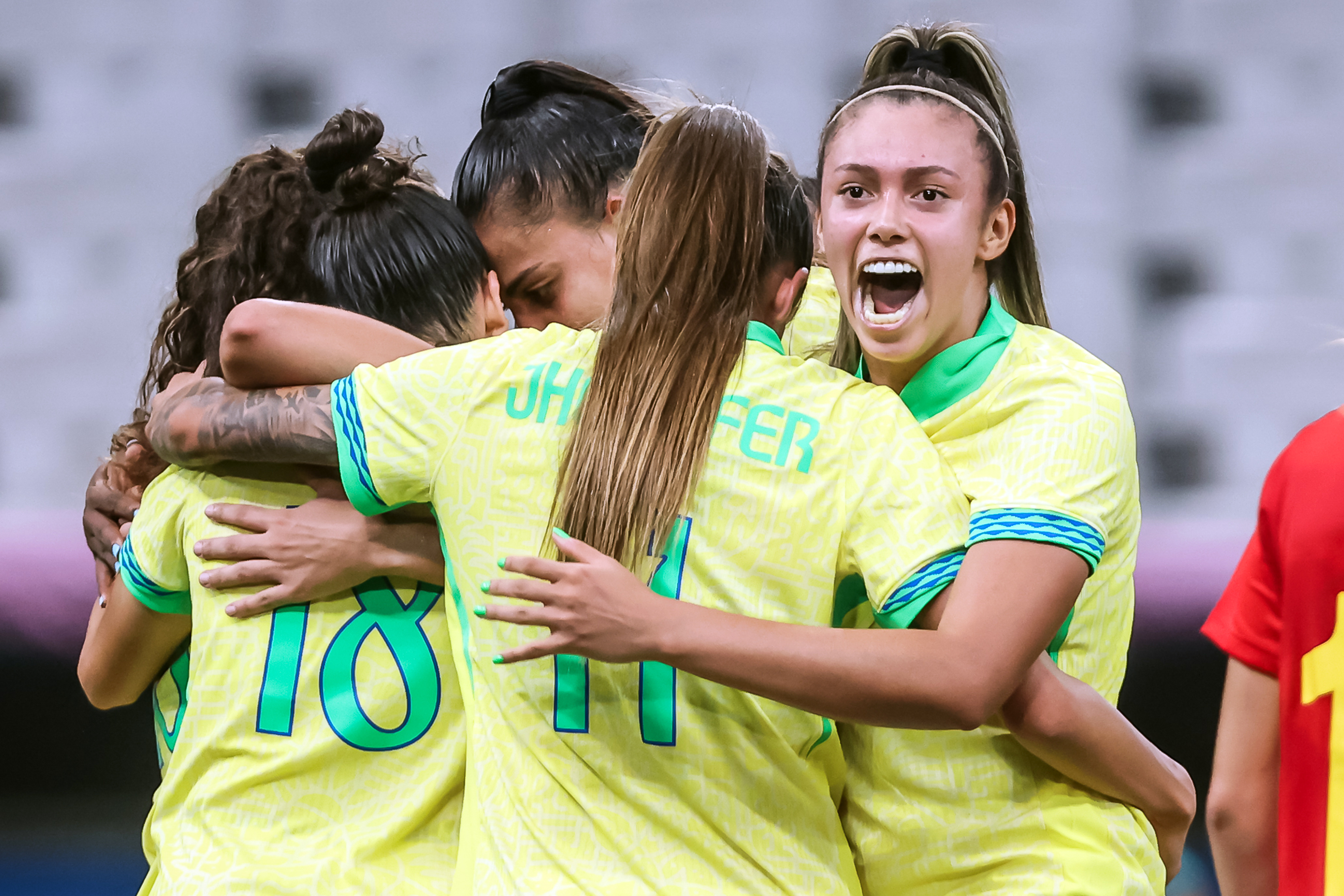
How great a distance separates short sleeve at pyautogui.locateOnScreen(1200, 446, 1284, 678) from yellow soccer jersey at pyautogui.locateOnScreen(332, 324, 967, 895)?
0.30 metres

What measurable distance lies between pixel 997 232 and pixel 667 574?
641 millimetres

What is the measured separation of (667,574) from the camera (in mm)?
1282

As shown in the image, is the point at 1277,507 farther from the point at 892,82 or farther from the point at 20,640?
the point at 20,640

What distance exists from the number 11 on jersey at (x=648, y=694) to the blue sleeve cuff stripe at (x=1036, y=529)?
29 centimetres

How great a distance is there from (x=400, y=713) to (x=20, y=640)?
3.63m

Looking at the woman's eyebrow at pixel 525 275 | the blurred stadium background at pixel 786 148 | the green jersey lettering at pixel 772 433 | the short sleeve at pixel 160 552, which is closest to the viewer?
the green jersey lettering at pixel 772 433

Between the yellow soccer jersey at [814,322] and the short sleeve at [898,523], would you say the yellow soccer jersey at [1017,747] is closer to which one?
the short sleeve at [898,523]

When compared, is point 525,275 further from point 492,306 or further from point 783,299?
point 783,299

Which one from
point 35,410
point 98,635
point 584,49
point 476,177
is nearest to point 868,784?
point 98,635

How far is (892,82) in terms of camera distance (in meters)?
1.57

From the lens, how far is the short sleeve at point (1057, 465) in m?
1.28

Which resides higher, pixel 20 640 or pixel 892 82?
pixel 892 82

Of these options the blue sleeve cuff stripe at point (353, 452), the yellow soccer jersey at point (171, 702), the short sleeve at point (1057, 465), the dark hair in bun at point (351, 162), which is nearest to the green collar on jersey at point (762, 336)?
the short sleeve at point (1057, 465)

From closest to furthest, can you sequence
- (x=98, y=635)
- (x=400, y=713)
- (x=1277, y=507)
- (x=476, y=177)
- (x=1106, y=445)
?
1. (x=1277, y=507)
2. (x=1106, y=445)
3. (x=400, y=713)
4. (x=98, y=635)
5. (x=476, y=177)
